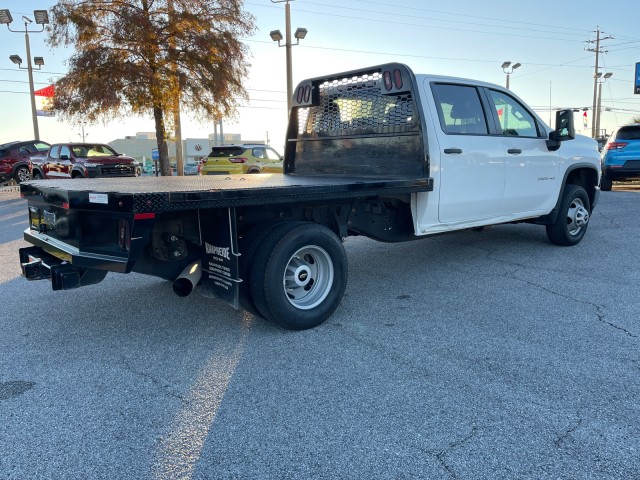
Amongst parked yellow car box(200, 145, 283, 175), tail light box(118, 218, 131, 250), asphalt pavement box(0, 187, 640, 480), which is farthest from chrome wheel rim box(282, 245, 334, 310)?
parked yellow car box(200, 145, 283, 175)

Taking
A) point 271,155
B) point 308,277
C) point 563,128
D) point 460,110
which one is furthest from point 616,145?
point 308,277

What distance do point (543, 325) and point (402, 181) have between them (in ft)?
5.34

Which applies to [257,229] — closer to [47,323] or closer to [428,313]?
[428,313]

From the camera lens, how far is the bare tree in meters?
17.8

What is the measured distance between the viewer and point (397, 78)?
194 inches

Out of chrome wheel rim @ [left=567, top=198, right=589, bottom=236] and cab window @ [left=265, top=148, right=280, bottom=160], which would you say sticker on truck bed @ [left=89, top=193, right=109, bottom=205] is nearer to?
chrome wheel rim @ [left=567, top=198, right=589, bottom=236]

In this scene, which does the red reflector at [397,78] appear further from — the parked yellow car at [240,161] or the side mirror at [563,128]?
the parked yellow car at [240,161]

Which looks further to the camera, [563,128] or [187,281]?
[563,128]

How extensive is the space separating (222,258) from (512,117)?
399cm

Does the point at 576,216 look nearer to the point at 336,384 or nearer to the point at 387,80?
the point at 387,80

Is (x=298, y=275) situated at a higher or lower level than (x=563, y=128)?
lower

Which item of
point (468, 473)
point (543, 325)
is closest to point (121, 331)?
point (468, 473)

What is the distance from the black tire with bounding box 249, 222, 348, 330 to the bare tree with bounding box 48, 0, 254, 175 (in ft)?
52.6

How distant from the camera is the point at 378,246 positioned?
7.57 m
